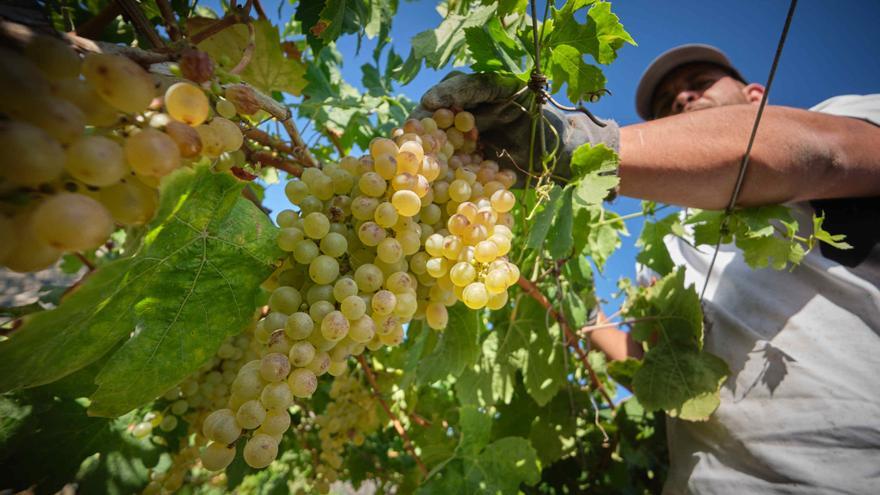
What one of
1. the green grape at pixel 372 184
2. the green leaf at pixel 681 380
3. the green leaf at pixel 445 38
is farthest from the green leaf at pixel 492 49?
the green leaf at pixel 681 380

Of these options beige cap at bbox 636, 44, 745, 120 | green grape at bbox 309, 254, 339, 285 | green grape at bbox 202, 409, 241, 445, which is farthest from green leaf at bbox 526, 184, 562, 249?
beige cap at bbox 636, 44, 745, 120

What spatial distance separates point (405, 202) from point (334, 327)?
0.88 feet

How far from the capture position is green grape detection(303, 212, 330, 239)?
73 cm

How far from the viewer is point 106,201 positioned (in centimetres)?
45

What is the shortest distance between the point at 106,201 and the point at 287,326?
0.30m

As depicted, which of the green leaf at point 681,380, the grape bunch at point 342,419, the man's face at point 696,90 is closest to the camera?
the green leaf at point 681,380

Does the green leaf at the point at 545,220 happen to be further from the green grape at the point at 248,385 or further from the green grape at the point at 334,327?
the green grape at the point at 248,385

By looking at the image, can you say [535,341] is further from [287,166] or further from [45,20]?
[45,20]

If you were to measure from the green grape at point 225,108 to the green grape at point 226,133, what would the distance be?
62mm

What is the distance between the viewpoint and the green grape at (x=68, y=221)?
36 cm

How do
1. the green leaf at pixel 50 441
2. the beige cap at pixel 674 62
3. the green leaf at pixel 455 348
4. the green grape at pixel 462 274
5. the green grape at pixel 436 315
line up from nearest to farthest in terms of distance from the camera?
the green grape at pixel 462 274 < the green grape at pixel 436 315 < the green leaf at pixel 50 441 < the green leaf at pixel 455 348 < the beige cap at pixel 674 62

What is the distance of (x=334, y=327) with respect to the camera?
0.64 meters

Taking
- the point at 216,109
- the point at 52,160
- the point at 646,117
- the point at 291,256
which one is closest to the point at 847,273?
the point at 291,256

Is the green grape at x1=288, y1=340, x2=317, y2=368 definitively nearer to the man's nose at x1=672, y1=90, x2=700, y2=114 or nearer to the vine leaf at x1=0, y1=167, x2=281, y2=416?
the vine leaf at x1=0, y1=167, x2=281, y2=416
